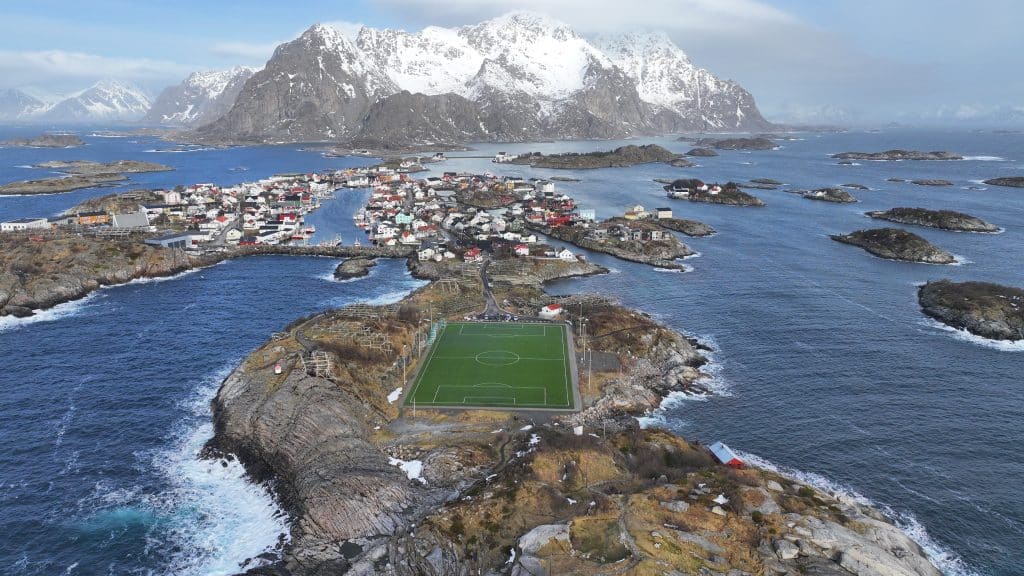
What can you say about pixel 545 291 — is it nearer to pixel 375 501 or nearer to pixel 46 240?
pixel 375 501

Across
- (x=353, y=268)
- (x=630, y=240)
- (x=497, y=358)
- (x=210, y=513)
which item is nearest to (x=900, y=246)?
(x=630, y=240)

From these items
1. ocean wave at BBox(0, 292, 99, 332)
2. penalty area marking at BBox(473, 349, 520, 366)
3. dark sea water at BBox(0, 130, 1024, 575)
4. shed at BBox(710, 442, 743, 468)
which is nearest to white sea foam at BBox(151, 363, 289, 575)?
dark sea water at BBox(0, 130, 1024, 575)

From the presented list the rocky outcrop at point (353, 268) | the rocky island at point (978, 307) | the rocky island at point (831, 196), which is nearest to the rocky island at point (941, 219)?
the rocky island at point (831, 196)

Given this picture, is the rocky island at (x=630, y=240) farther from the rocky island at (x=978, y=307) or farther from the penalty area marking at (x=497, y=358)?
the penalty area marking at (x=497, y=358)

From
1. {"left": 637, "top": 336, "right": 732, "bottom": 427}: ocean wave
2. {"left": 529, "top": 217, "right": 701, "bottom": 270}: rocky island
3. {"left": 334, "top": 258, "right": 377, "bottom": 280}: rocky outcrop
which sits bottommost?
{"left": 637, "top": 336, "right": 732, "bottom": 427}: ocean wave

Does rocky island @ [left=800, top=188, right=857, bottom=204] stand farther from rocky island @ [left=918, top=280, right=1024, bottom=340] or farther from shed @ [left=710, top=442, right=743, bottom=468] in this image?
shed @ [left=710, top=442, right=743, bottom=468]
